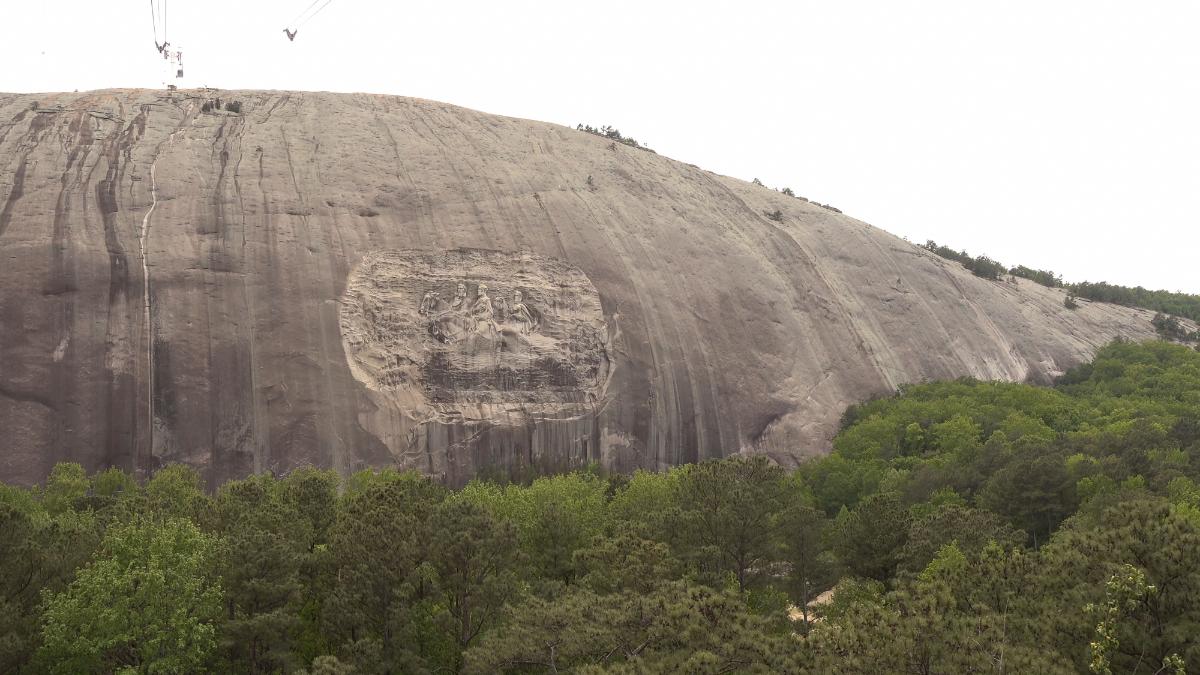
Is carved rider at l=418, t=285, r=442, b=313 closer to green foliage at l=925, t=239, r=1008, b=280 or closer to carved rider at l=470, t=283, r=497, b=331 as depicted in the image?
carved rider at l=470, t=283, r=497, b=331

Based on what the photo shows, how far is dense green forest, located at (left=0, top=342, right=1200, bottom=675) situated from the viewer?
18.6 metres

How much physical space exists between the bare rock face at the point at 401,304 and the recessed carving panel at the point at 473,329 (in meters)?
0.10

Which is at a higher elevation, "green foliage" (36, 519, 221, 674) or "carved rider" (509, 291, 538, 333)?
"carved rider" (509, 291, 538, 333)

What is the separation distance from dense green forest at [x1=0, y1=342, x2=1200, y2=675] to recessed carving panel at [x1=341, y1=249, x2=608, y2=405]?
4.99 m

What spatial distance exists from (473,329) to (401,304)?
121 inches

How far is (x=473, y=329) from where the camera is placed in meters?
43.3

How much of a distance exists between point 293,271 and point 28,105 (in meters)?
18.2

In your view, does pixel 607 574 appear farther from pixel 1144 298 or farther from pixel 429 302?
pixel 1144 298

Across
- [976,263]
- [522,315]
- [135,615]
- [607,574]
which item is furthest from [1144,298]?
[135,615]

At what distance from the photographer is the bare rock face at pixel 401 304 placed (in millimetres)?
37375

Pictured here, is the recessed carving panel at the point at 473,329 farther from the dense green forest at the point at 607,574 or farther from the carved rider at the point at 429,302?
the dense green forest at the point at 607,574

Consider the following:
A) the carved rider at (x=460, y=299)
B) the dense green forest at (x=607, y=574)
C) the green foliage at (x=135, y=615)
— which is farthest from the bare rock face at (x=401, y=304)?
the green foliage at (x=135, y=615)

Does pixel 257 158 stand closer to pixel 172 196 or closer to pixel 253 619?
pixel 172 196

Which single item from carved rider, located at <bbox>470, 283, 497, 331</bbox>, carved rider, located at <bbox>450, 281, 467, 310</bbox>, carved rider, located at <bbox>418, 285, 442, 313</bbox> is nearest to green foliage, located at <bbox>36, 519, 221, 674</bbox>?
carved rider, located at <bbox>418, 285, 442, 313</bbox>
